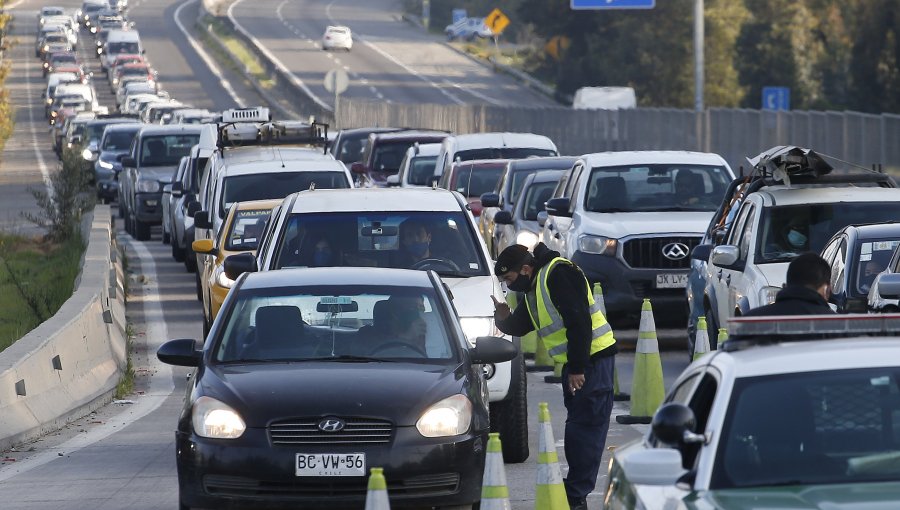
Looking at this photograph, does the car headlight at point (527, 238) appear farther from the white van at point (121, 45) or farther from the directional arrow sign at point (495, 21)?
the white van at point (121, 45)

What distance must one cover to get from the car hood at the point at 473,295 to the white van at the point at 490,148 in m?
16.4

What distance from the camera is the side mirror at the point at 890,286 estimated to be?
11.7 metres

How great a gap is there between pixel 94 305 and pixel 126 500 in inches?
245

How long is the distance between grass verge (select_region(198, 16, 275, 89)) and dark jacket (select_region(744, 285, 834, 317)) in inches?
3306

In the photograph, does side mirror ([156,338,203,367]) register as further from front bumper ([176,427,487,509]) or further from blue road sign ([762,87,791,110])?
blue road sign ([762,87,791,110])

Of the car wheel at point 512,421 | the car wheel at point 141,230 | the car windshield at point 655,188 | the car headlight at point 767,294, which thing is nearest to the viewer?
the car wheel at point 512,421

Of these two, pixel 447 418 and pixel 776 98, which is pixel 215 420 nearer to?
pixel 447 418

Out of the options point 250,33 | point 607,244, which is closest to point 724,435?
point 607,244

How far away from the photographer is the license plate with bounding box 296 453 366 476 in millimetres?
9258

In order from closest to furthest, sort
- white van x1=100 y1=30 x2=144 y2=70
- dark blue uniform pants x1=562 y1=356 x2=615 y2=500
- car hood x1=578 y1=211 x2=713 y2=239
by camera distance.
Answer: dark blue uniform pants x1=562 y1=356 x2=615 y2=500 → car hood x1=578 y1=211 x2=713 y2=239 → white van x1=100 y1=30 x2=144 y2=70

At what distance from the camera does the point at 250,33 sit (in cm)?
11644

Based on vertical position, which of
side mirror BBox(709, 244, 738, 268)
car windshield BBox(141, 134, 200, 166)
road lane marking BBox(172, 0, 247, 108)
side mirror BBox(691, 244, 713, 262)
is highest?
side mirror BBox(709, 244, 738, 268)

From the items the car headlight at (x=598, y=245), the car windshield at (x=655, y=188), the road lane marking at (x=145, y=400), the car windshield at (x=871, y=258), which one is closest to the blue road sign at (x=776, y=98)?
the road lane marking at (x=145, y=400)

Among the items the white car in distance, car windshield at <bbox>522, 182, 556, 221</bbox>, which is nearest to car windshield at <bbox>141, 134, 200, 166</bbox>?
car windshield at <bbox>522, 182, 556, 221</bbox>
